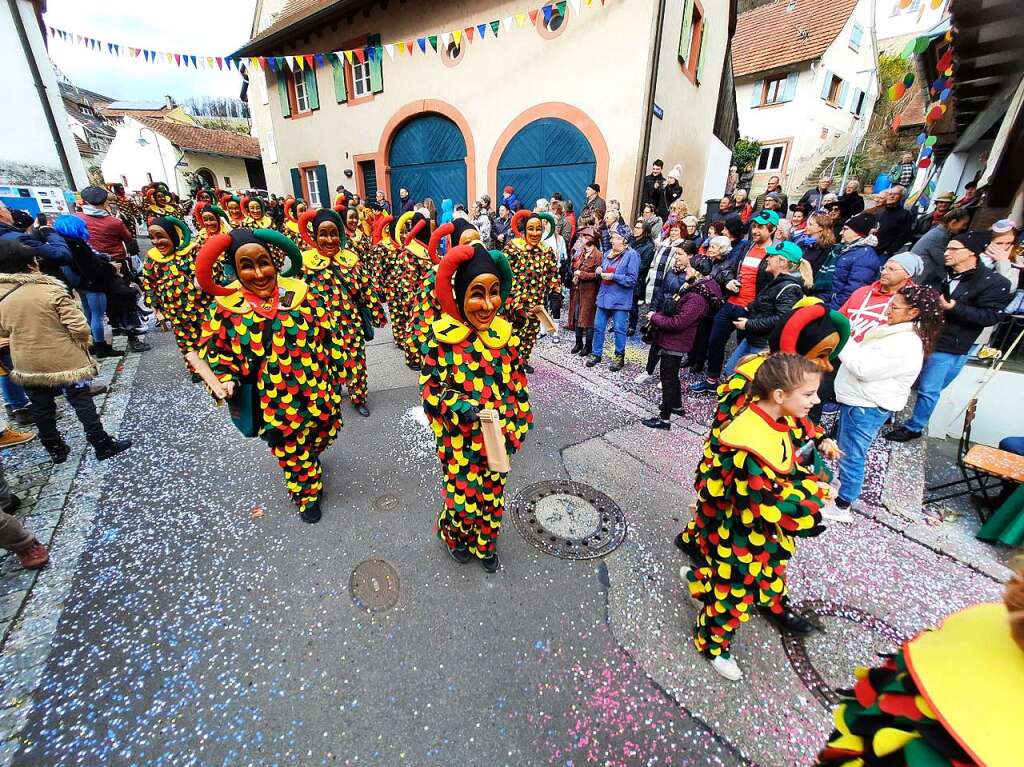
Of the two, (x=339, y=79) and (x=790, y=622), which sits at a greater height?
(x=339, y=79)

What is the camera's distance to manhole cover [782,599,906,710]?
2.22 m

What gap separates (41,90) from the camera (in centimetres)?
1112

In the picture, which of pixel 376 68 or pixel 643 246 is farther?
pixel 376 68

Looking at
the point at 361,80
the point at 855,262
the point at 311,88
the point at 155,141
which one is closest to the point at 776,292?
the point at 855,262

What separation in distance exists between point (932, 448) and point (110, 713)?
265 inches

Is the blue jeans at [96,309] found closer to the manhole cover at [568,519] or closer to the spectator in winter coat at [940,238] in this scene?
the manhole cover at [568,519]

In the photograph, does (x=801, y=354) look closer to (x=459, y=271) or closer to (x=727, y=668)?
(x=727, y=668)

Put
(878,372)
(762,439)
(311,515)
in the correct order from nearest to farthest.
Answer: (762,439) → (878,372) → (311,515)

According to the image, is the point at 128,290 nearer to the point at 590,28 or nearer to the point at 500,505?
the point at 500,505

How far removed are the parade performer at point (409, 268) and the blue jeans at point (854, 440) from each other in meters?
4.26

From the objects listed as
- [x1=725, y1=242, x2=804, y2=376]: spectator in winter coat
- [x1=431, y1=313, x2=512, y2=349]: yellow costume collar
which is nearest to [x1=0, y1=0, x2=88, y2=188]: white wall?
[x1=431, y1=313, x2=512, y2=349]: yellow costume collar

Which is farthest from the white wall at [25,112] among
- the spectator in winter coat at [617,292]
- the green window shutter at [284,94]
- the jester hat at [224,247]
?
the spectator in winter coat at [617,292]

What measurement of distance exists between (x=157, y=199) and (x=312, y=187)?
9970 millimetres

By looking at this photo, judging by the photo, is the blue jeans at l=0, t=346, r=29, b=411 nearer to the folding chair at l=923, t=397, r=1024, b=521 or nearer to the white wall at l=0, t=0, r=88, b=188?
the folding chair at l=923, t=397, r=1024, b=521
